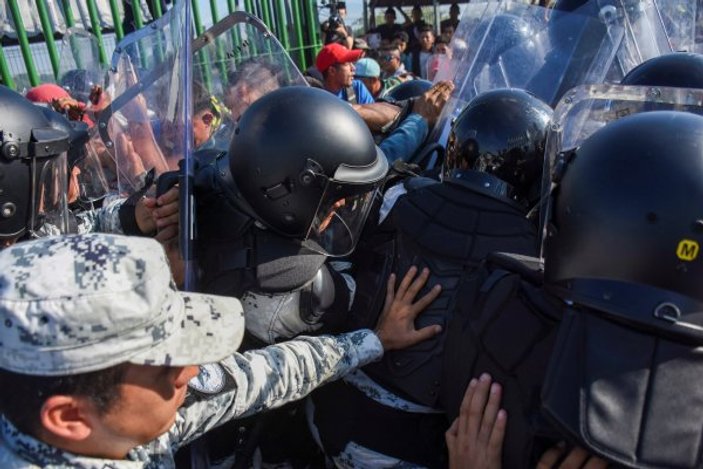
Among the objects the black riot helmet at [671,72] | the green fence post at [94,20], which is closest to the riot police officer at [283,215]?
the black riot helmet at [671,72]

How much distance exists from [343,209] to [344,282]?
0.25 m

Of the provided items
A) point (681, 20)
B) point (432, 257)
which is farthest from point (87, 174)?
point (681, 20)

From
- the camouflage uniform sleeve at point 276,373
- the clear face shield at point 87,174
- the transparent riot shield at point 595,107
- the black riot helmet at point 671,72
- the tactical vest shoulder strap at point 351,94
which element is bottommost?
the tactical vest shoulder strap at point 351,94

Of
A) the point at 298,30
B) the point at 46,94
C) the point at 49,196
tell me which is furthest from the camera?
the point at 298,30

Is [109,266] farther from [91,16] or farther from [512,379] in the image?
[91,16]

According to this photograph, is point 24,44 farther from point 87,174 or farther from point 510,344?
point 510,344

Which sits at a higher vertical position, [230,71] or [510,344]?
[230,71]

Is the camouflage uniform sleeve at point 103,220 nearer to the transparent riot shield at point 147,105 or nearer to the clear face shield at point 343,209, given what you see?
the transparent riot shield at point 147,105

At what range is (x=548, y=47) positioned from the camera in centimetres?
298

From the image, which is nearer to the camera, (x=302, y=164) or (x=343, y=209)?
(x=302, y=164)

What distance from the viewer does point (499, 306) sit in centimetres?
135

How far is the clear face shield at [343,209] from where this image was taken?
189 cm

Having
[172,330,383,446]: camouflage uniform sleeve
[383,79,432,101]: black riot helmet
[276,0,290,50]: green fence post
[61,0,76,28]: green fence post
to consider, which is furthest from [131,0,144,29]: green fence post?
[172,330,383,446]: camouflage uniform sleeve

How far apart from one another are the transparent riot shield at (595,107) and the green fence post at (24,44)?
4.55 m
